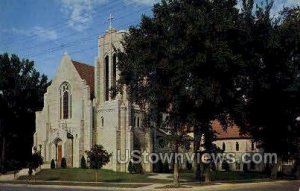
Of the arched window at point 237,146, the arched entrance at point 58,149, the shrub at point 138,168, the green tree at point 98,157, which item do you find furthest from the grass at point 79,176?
the arched window at point 237,146

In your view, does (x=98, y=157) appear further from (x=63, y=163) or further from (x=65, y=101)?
(x=65, y=101)

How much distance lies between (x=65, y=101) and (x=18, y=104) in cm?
1221

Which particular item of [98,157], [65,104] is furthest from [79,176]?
[65,104]

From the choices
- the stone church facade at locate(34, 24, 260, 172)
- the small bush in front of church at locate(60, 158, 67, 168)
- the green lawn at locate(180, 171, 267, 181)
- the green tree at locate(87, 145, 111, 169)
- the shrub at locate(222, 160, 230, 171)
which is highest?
the stone church facade at locate(34, 24, 260, 172)

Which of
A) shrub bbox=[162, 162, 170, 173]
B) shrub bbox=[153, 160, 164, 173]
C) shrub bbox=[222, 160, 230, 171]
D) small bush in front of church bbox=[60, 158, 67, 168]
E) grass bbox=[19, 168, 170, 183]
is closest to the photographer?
grass bbox=[19, 168, 170, 183]

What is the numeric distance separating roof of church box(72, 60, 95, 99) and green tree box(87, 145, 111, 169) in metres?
8.13

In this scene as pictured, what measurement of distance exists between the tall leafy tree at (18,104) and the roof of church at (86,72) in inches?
471

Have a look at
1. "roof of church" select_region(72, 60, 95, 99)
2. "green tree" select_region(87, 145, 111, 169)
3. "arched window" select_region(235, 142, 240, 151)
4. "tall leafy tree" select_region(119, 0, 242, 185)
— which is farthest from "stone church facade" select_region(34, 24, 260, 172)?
"tall leafy tree" select_region(119, 0, 242, 185)

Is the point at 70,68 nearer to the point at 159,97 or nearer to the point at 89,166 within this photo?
the point at 89,166

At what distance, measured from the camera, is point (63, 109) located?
65.1 metres

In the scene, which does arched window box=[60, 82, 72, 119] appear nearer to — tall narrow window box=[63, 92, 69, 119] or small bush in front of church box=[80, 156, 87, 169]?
tall narrow window box=[63, 92, 69, 119]

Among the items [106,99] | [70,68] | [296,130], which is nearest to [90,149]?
[106,99]

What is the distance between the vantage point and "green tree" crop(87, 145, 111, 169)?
189 ft

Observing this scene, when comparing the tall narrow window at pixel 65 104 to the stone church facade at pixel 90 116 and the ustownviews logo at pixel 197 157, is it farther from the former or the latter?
the ustownviews logo at pixel 197 157
